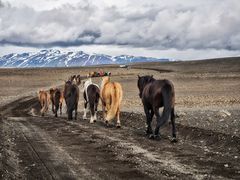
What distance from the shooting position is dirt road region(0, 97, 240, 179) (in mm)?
8938

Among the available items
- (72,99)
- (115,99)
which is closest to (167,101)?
(115,99)

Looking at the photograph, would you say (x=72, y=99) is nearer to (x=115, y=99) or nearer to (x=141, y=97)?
(x=115, y=99)

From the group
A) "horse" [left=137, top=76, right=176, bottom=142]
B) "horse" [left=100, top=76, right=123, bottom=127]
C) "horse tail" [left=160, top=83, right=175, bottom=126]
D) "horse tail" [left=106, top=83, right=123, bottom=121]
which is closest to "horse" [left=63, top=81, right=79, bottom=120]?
Answer: "horse" [left=100, top=76, right=123, bottom=127]

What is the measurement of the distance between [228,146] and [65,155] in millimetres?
4158

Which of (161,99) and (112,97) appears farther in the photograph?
(112,97)

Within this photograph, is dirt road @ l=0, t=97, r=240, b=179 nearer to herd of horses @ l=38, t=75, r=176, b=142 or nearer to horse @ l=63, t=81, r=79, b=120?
herd of horses @ l=38, t=75, r=176, b=142

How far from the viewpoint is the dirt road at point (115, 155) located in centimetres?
894

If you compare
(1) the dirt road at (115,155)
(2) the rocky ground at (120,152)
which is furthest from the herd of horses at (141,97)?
(1) the dirt road at (115,155)

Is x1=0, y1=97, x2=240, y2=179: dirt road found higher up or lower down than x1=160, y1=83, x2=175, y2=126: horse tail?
lower down

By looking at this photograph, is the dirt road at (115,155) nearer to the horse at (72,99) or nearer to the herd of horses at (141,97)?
the herd of horses at (141,97)

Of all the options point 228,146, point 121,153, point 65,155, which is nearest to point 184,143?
point 228,146

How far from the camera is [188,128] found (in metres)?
15.6

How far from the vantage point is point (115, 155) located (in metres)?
11.0

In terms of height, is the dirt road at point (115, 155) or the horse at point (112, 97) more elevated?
the horse at point (112, 97)
